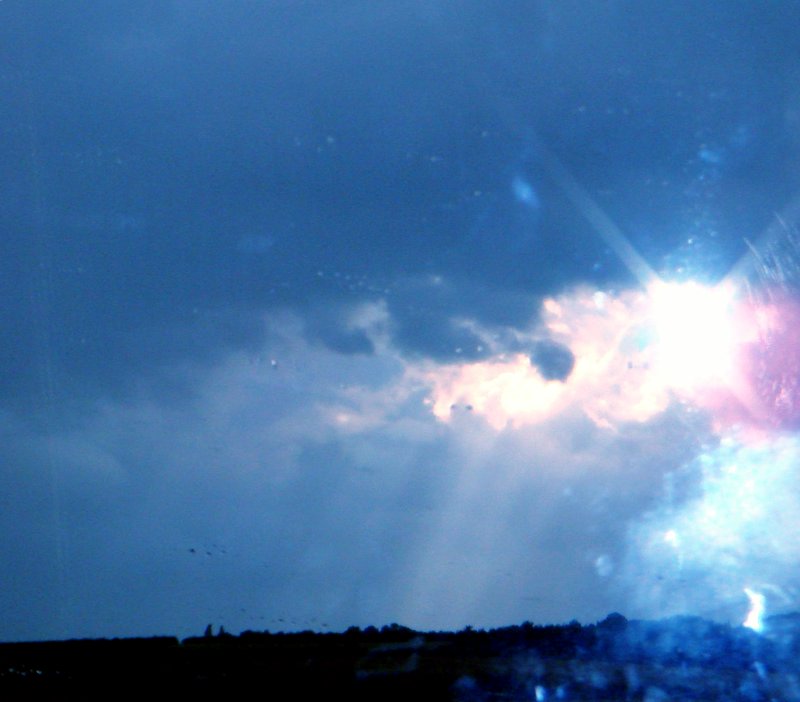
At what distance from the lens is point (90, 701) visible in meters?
20.0

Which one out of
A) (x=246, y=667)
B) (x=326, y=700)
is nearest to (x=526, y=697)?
(x=326, y=700)

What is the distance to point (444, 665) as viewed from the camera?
70.4ft

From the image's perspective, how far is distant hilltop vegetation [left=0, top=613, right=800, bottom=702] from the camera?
2055cm

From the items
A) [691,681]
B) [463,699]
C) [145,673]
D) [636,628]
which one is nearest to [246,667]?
[145,673]

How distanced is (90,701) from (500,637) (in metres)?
10.7

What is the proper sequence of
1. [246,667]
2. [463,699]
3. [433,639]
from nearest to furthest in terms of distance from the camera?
1. [463,699]
2. [246,667]
3. [433,639]

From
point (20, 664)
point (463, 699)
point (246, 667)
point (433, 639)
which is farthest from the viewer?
point (433, 639)

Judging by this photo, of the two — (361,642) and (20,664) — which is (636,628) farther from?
(20,664)

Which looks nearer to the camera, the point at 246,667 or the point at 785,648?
the point at 246,667

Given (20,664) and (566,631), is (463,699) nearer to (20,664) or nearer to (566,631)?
(566,631)

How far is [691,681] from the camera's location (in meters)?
22.5

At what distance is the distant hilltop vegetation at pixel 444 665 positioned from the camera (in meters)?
20.5

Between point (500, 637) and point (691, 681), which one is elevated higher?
point (500, 637)

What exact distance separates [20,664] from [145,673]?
4584mm
